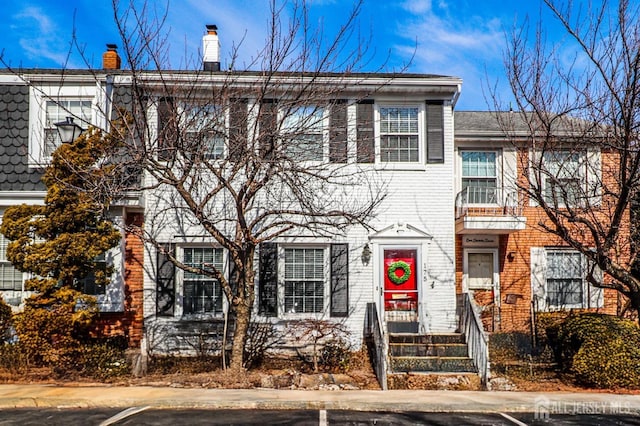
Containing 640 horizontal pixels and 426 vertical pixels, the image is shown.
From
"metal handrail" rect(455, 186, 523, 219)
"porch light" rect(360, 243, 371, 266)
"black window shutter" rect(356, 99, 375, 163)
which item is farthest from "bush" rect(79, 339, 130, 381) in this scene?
"metal handrail" rect(455, 186, 523, 219)

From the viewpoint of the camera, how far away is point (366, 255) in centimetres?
1358

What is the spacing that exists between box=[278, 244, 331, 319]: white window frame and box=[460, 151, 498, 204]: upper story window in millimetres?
4008

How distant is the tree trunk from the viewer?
11195 mm

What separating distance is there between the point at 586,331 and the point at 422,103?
6.05 metres

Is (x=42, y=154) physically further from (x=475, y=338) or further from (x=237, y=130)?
(x=475, y=338)

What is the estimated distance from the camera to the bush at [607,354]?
34.8 ft

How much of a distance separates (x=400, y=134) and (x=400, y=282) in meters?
3.40

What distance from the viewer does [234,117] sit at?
12.7 m

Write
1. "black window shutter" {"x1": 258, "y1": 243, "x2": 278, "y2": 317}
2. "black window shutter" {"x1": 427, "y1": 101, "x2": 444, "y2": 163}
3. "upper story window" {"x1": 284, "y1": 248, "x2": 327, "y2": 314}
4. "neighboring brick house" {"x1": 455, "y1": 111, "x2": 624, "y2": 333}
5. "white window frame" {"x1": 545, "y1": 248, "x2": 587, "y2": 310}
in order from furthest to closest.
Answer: "white window frame" {"x1": 545, "y1": 248, "x2": 587, "y2": 310} < "neighboring brick house" {"x1": 455, "y1": 111, "x2": 624, "y2": 333} < "black window shutter" {"x1": 427, "y1": 101, "x2": 444, "y2": 163} < "upper story window" {"x1": 284, "y1": 248, "x2": 327, "y2": 314} < "black window shutter" {"x1": 258, "y1": 243, "x2": 278, "y2": 317}

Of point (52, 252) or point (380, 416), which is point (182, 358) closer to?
point (52, 252)

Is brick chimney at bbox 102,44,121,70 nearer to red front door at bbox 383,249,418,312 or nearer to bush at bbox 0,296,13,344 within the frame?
bush at bbox 0,296,13,344

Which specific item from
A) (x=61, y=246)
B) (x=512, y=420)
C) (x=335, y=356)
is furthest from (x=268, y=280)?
(x=512, y=420)

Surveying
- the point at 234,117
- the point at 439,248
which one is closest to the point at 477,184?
the point at 439,248

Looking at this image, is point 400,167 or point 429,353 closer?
point 429,353
